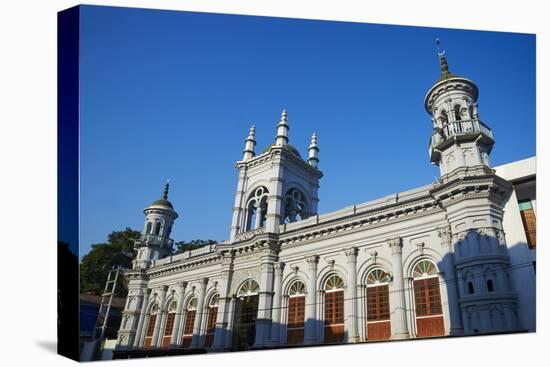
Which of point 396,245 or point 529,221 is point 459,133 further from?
point 396,245

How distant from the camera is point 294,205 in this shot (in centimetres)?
2084

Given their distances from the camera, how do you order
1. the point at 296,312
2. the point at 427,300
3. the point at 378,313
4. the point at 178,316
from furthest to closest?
the point at 178,316 → the point at 296,312 → the point at 378,313 → the point at 427,300

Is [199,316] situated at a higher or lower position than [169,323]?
higher

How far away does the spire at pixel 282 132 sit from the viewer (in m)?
20.4

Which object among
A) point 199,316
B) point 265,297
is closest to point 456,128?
point 265,297

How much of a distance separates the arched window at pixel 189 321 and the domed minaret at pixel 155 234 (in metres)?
4.74

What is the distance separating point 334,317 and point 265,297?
10.3ft

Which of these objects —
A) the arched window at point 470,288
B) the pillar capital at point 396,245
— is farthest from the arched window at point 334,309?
the arched window at point 470,288

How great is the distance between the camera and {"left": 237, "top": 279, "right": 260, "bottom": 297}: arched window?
1786 cm

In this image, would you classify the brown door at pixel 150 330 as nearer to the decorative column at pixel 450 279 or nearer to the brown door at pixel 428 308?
the brown door at pixel 428 308

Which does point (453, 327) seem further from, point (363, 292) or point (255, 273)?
point (255, 273)

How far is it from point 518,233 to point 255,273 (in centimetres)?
1040

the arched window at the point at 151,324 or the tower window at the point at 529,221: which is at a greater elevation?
the tower window at the point at 529,221

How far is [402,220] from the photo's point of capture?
14.4 m
